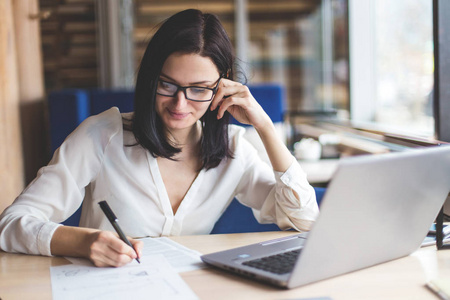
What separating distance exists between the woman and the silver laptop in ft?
1.31

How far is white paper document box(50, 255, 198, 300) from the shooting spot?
0.82 metres

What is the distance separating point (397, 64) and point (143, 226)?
6.38ft

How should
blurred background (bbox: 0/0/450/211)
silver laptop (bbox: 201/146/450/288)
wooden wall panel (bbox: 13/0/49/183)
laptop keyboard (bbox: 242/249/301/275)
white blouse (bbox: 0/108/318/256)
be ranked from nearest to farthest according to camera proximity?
silver laptop (bbox: 201/146/450/288) < laptop keyboard (bbox: 242/249/301/275) < white blouse (bbox: 0/108/318/256) < blurred background (bbox: 0/0/450/211) < wooden wall panel (bbox: 13/0/49/183)

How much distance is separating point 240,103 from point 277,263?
1.87ft

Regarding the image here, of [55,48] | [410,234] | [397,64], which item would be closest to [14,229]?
[410,234]

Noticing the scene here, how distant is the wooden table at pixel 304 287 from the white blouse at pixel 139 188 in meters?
0.24

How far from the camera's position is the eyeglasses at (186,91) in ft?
4.30

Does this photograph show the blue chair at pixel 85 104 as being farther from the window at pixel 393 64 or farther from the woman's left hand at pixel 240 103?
the woman's left hand at pixel 240 103

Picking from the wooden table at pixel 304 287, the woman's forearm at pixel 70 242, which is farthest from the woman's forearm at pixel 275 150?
the woman's forearm at pixel 70 242

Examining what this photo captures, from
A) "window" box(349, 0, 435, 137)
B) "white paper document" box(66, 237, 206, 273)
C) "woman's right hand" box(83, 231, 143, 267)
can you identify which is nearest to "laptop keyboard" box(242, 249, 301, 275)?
"white paper document" box(66, 237, 206, 273)

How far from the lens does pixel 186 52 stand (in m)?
1.33

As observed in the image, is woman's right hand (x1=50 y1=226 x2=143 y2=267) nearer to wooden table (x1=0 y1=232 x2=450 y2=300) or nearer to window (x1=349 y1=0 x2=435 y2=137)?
wooden table (x1=0 y1=232 x2=450 y2=300)

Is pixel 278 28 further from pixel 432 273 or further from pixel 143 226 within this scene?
pixel 432 273

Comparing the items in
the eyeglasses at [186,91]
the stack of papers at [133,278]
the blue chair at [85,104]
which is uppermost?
the eyeglasses at [186,91]
